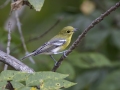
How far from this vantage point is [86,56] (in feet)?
12.7

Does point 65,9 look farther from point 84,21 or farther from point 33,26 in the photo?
point 33,26

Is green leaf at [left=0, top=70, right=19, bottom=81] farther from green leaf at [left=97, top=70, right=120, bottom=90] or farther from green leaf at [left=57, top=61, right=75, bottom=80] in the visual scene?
green leaf at [left=97, top=70, right=120, bottom=90]

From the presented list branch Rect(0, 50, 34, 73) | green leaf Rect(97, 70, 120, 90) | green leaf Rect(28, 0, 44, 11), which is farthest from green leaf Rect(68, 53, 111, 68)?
green leaf Rect(28, 0, 44, 11)

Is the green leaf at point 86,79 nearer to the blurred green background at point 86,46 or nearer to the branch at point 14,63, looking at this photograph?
the blurred green background at point 86,46

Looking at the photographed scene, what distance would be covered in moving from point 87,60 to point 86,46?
66 centimetres

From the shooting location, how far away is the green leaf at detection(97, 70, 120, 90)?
385 centimetres

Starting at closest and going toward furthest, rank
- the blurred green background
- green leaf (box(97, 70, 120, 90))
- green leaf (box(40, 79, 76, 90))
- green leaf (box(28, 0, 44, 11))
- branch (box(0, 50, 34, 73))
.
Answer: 1. green leaf (box(40, 79, 76, 90))
2. green leaf (box(28, 0, 44, 11))
3. branch (box(0, 50, 34, 73))
4. the blurred green background
5. green leaf (box(97, 70, 120, 90))

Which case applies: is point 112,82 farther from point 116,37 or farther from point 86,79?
point 116,37

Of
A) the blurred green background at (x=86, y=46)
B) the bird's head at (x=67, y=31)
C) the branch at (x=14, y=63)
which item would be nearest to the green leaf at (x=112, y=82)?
Answer: the blurred green background at (x=86, y=46)

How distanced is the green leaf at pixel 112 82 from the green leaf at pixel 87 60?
0.15m

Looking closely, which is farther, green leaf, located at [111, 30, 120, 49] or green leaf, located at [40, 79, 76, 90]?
green leaf, located at [111, 30, 120, 49]

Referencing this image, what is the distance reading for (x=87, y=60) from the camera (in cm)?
387

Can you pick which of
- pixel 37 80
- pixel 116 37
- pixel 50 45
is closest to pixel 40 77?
pixel 37 80

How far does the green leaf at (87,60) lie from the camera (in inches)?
150
